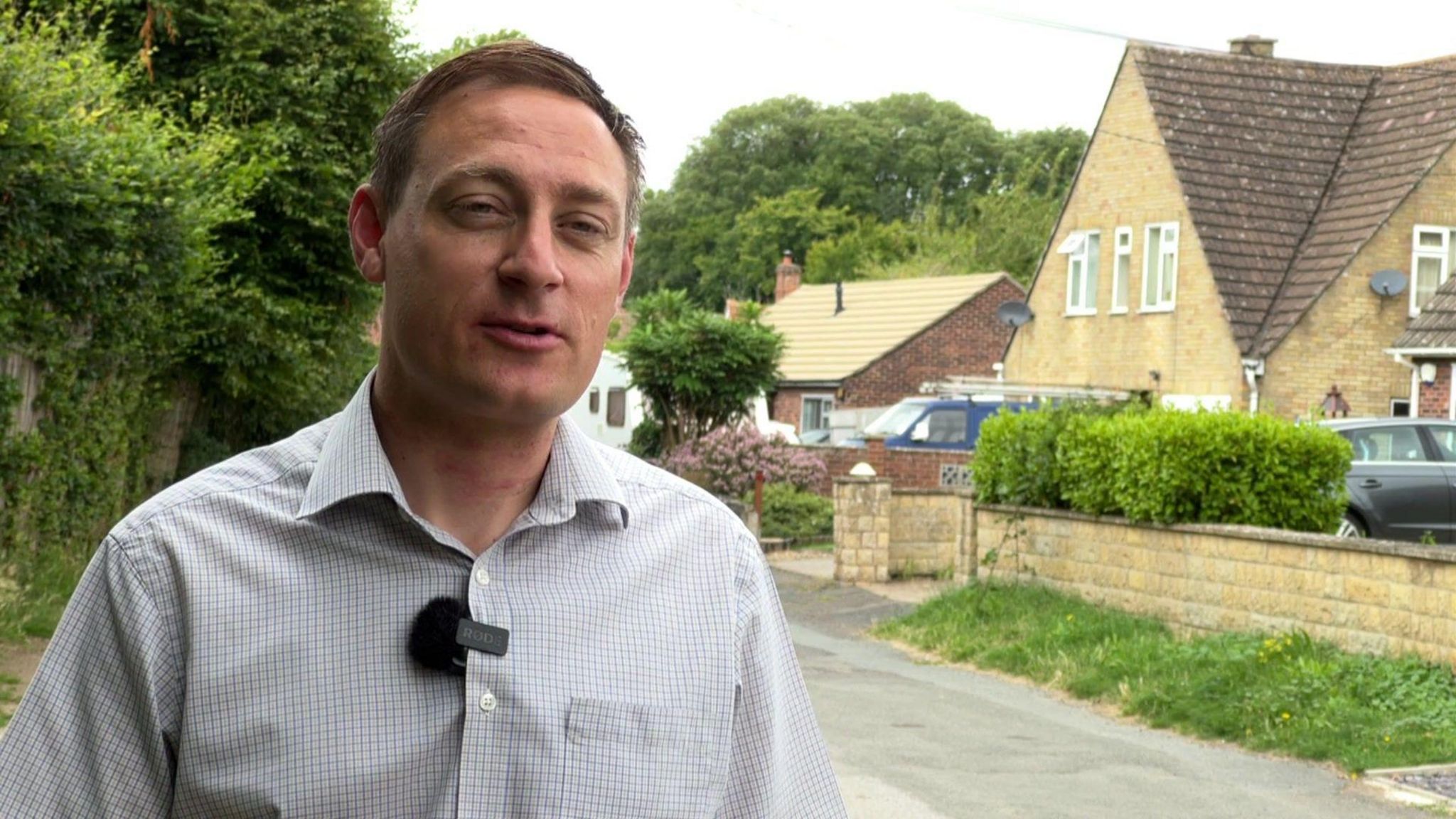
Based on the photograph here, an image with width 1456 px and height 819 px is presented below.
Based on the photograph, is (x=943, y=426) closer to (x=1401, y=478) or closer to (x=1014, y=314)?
(x=1014, y=314)

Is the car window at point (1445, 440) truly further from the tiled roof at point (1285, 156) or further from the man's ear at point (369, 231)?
the man's ear at point (369, 231)

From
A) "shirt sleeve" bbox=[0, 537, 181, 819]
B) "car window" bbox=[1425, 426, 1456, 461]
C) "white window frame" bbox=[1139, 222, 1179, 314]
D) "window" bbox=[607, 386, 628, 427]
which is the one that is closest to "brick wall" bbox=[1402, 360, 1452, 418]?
"car window" bbox=[1425, 426, 1456, 461]

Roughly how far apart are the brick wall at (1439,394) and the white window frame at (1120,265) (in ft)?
25.4

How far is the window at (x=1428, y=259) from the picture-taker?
30125 millimetres

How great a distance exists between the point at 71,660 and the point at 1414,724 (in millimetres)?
10344

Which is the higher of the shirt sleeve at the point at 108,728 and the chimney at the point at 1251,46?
the chimney at the point at 1251,46

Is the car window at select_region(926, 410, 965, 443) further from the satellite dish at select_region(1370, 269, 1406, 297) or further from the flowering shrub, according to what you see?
the satellite dish at select_region(1370, 269, 1406, 297)

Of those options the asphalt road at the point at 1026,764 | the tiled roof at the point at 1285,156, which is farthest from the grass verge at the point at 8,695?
the tiled roof at the point at 1285,156

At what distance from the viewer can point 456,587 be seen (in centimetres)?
224

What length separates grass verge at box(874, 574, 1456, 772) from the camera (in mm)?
11172

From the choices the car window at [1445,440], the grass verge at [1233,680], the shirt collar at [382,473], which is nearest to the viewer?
the shirt collar at [382,473]

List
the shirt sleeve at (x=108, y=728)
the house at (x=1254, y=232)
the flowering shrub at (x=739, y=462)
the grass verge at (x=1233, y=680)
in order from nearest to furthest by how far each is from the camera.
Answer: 1. the shirt sleeve at (x=108, y=728)
2. the grass verge at (x=1233, y=680)
3. the house at (x=1254, y=232)
4. the flowering shrub at (x=739, y=462)

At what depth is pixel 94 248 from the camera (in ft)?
41.0

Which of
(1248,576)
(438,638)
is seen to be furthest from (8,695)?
(1248,576)
